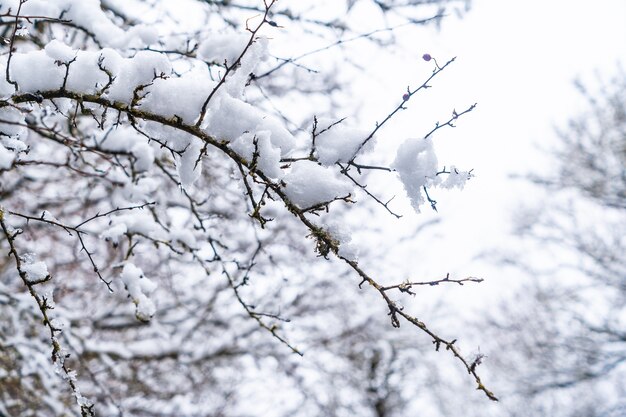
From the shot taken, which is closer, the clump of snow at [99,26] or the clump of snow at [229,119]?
the clump of snow at [229,119]

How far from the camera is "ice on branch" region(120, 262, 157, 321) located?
2.12 m

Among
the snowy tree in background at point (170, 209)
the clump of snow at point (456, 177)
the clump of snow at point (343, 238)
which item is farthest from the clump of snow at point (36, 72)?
the clump of snow at point (456, 177)

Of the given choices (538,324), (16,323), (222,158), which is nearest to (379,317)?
(538,324)

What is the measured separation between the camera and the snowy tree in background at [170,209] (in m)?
1.40

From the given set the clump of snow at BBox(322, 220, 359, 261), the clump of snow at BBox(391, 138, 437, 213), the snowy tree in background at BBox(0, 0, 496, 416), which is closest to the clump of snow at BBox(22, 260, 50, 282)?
the snowy tree in background at BBox(0, 0, 496, 416)

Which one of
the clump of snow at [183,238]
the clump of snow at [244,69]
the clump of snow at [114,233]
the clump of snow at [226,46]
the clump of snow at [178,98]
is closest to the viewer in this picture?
the clump of snow at [178,98]

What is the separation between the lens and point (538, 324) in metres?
11.5

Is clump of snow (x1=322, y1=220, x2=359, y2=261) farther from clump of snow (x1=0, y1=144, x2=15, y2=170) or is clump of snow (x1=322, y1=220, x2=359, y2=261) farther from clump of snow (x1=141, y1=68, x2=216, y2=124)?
clump of snow (x1=0, y1=144, x2=15, y2=170)

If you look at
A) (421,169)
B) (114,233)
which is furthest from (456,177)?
(114,233)

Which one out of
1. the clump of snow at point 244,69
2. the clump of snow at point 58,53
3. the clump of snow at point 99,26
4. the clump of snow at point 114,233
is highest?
the clump of snow at point 99,26

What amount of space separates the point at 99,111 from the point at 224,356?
4411 millimetres

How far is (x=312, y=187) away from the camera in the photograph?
1.40m

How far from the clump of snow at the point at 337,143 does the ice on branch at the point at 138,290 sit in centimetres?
115

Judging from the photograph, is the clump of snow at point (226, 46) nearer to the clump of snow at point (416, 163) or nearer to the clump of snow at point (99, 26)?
the clump of snow at point (416, 163)
